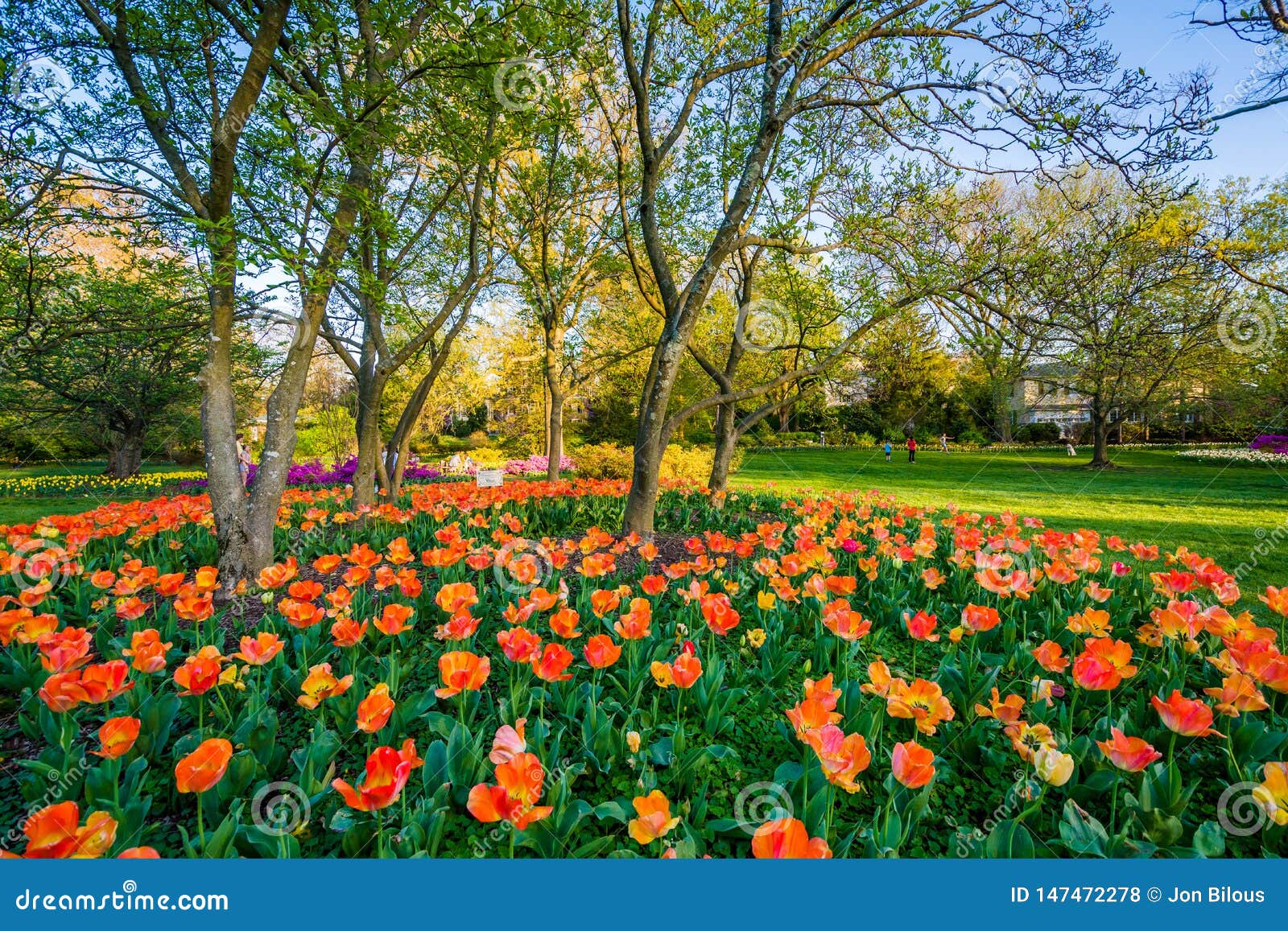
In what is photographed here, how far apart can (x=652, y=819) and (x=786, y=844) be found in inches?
12.5

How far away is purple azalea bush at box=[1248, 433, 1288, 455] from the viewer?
1548 cm

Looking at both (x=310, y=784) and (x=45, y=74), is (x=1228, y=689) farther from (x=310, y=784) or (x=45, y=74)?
(x=45, y=74)

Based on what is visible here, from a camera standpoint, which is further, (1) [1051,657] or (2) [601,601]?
(2) [601,601]

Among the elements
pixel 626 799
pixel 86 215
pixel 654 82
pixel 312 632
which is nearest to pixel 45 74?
pixel 86 215

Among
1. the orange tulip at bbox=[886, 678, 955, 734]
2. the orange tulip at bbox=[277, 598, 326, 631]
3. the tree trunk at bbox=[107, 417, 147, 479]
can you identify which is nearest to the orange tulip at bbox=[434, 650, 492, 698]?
the orange tulip at bbox=[277, 598, 326, 631]

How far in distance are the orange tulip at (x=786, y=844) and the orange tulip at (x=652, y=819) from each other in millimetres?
210

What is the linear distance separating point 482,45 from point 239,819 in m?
4.65

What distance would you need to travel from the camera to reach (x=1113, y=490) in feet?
40.9

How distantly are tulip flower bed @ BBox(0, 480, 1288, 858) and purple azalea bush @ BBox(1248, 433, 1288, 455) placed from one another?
19726mm

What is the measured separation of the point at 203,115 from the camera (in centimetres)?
499

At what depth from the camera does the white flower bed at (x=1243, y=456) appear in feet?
52.9

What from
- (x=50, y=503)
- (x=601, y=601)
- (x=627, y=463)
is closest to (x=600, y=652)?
(x=601, y=601)

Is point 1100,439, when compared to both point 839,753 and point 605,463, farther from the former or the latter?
point 839,753

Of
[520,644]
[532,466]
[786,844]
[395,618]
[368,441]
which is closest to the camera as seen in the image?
[786,844]
